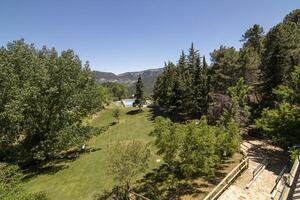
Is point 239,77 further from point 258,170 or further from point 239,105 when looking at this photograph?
point 258,170

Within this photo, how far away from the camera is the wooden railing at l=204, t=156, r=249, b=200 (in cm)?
1715

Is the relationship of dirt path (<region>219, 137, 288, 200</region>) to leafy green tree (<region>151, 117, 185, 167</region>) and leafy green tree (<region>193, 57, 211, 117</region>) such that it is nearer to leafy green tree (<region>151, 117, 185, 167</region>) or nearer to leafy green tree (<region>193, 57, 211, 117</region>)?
leafy green tree (<region>151, 117, 185, 167</region>)

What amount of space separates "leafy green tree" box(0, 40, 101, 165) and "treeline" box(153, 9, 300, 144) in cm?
1940

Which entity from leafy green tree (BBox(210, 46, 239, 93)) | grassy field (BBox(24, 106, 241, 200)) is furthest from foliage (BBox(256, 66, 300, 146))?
leafy green tree (BBox(210, 46, 239, 93))

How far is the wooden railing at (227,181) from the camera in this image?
1715 cm

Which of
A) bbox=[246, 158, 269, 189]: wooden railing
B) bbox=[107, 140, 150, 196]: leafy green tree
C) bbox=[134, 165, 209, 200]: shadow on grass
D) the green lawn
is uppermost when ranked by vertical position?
bbox=[107, 140, 150, 196]: leafy green tree

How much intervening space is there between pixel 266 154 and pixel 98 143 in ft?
93.4

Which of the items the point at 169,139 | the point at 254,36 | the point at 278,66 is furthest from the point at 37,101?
the point at 254,36

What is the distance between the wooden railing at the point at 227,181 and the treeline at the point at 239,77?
19.9ft

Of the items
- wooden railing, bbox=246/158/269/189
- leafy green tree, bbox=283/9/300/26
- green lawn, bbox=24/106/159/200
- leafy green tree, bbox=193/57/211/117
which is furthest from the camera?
leafy green tree, bbox=283/9/300/26

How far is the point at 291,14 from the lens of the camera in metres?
69.4

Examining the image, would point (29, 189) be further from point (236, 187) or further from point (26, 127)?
point (236, 187)

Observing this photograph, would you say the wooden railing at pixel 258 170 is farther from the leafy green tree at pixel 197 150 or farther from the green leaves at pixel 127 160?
the green leaves at pixel 127 160

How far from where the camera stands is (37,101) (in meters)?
32.6
